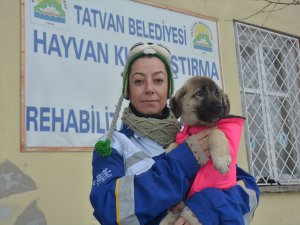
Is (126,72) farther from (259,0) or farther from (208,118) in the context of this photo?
(259,0)

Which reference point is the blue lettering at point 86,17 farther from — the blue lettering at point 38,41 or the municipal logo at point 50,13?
the blue lettering at point 38,41

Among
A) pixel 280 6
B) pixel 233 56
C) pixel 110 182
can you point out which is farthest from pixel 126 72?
pixel 280 6

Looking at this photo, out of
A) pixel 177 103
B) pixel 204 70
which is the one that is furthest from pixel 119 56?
pixel 177 103

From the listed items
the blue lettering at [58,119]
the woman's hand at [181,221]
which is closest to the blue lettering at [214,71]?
the blue lettering at [58,119]

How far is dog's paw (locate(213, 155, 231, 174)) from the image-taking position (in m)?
1.67

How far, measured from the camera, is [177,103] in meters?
2.03

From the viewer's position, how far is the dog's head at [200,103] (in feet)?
6.09

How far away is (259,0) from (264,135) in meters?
1.73

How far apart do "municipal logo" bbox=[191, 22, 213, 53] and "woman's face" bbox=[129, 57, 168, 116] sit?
2.84 meters

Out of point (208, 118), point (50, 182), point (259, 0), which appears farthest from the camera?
point (259, 0)

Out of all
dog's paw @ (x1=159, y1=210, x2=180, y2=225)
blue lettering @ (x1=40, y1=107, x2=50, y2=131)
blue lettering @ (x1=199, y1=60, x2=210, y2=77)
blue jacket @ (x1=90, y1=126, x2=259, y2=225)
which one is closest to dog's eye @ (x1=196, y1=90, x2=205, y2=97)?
blue jacket @ (x1=90, y1=126, x2=259, y2=225)

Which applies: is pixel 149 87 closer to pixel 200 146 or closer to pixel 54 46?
pixel 200 146

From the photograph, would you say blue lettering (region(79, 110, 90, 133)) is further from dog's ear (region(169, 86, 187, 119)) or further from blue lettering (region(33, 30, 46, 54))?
dog's ear (region(169, 86, 187, 119))

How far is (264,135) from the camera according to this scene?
17.1 feet
